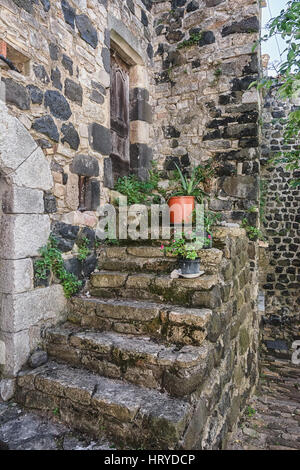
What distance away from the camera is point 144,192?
442 cm

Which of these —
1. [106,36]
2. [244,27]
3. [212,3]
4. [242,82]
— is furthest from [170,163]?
[212,3]

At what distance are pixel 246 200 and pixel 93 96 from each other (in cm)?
232

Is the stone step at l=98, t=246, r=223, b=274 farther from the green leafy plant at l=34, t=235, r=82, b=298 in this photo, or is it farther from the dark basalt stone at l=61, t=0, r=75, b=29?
the dark basalt stone at l=61, t=0, r=75, b=29

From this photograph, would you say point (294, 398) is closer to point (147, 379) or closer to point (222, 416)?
point (222, 416)

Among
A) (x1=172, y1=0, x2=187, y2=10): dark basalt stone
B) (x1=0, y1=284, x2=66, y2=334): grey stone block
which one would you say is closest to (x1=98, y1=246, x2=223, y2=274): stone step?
(x1=0, y1=284, x2=66, y2=334): grey stone block

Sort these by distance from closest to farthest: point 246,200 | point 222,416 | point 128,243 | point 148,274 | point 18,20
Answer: point 18,20
point 222,416
point 148,274
point 128,243
point 246,200

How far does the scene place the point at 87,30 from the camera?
3.01m

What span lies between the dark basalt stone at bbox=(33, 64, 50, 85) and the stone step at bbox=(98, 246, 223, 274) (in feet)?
5.42

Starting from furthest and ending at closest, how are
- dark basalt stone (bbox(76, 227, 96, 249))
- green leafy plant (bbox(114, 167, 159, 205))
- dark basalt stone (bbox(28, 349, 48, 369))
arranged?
green leafy plant (bbox(114, 167, 159, 205)), dark basalt stone (bbox(76, 227, 96, 249)), dark basalt stone (bbox(28, 349, 48, 369))

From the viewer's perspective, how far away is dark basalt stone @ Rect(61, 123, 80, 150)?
2.70m

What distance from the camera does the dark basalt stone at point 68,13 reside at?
2691 millimetres

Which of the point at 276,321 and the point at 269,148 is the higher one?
the point at 269,148

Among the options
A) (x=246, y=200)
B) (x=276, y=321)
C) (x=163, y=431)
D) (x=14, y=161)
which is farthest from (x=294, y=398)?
(x=14, y=161)

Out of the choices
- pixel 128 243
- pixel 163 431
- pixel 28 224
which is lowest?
pixel 163 431
